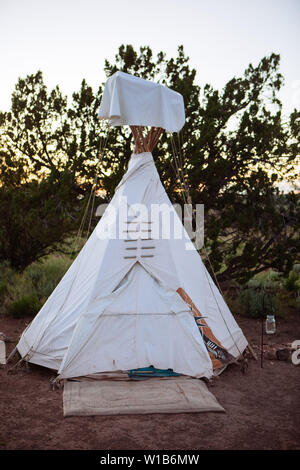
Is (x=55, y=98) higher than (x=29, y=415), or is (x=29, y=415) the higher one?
(x=55, y=98)

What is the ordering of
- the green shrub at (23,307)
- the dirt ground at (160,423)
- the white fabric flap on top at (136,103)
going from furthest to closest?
1. the green shrub at (23,307)
2. the white fabric flap on top at (136,103)
3. the dirt ground at (160,423)

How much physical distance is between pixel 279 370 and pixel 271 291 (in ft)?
14.4

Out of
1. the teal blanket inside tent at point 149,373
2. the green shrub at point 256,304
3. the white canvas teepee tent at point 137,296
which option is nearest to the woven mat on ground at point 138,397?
the teal blanket inside tent at point 149,373

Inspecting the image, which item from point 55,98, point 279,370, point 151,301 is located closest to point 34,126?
point 55,98

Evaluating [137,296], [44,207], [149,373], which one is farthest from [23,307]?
[149,373]

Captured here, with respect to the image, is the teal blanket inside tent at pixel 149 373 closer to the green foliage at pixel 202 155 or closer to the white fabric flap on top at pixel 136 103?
the white fabric flap on top at pixel 136 103

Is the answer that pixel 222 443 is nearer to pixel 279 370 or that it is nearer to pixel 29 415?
pixel 29 415

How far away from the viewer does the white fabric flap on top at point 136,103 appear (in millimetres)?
5094

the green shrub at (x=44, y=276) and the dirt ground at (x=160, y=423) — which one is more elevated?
the green shrub at (x=44, y=276)

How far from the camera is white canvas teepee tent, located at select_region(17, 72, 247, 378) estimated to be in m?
4.73

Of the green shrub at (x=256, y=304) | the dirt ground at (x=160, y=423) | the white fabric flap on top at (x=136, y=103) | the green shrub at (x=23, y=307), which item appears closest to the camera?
the dirt ground at (x=160, y=423)

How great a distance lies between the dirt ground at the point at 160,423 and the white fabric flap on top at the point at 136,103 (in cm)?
316

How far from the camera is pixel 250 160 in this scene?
8.36 metres
